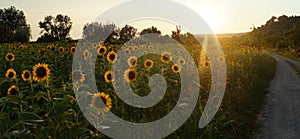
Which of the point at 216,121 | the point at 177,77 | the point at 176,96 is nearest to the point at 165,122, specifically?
the point at 216,121

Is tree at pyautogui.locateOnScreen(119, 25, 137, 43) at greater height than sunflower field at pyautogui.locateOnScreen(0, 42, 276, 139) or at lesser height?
greater

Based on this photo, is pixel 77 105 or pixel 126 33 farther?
pixel 126 33

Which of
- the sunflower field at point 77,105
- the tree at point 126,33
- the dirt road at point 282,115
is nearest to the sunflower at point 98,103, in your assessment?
the sunflower field at point 77,105

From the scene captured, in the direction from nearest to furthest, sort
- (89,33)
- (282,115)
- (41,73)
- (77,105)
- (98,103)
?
(98,103) < (77,105) < (41,73) < (282,115) < (89,33)

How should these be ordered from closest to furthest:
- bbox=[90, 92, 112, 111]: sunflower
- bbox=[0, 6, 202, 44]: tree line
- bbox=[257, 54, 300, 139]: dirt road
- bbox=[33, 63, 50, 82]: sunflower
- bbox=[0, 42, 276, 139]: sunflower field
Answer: bbox=[0, 42, 276, 139]: sunflower field, bbox=[90, 92, 112, 111]: sunflower, bbox=[33, 63, 50, 82]: sunflower, bbox=[257, 54, 300, 139]: dirt road, bbox=[0, 6, 202, 44]: tree line

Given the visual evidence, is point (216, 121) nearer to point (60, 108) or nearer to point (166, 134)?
point (166, 134)

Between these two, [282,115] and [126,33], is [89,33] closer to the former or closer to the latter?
[126,33]

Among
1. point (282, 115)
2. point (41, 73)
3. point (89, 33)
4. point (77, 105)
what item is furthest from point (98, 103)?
point (89, 33)

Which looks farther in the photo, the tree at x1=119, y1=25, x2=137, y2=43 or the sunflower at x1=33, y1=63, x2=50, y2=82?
the tree at x1=119, y1=25, x2=137, y2=43

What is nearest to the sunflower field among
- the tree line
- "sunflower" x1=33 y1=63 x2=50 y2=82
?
"sunflower" x1=33 y1=63 x2=50 y2=82

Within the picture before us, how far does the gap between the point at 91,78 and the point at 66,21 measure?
1788 inches

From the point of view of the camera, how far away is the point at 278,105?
8047mm

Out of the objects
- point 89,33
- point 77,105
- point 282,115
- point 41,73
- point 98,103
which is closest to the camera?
point 98,103

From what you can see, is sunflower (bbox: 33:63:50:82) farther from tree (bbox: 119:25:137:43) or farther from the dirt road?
tree (bbox: 119:25:137:43)
